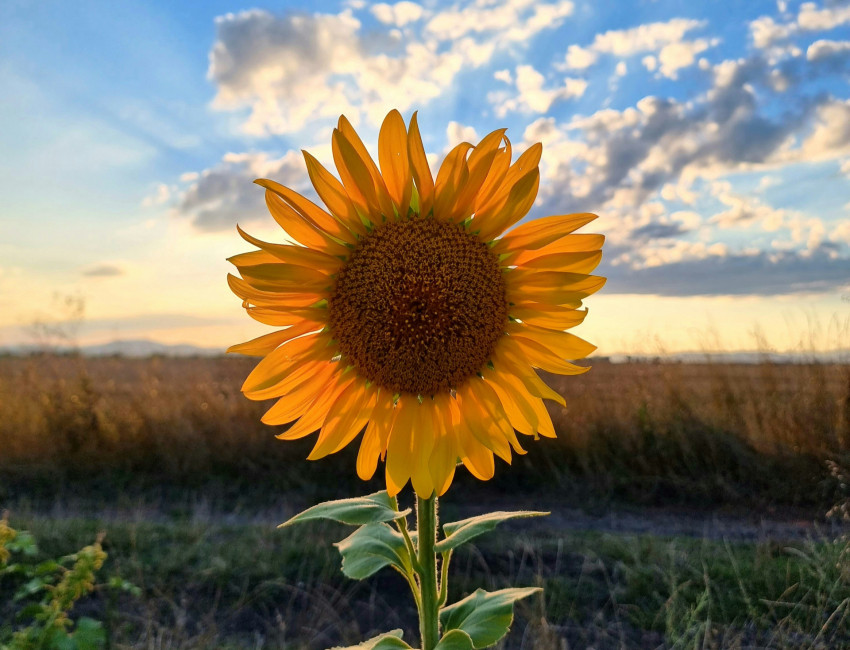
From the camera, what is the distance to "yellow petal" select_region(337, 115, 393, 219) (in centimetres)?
100

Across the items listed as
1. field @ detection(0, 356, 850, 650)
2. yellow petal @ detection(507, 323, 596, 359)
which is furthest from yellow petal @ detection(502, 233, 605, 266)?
field @ detection(0, 356, 850, 650)

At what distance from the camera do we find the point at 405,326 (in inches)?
42.4

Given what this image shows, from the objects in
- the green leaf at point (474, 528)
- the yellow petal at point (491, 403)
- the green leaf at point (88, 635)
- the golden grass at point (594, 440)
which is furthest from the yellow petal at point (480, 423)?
the golden grass at point (594, 440)

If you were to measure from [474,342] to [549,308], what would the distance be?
0.44 ft

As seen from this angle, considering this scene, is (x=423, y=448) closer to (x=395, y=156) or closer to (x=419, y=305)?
(x=419, y=305)

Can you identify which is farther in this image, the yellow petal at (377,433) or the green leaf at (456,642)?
the yellow petal at (377,433)

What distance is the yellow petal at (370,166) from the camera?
1.00m

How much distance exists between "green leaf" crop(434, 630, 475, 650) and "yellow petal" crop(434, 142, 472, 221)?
0.64 m

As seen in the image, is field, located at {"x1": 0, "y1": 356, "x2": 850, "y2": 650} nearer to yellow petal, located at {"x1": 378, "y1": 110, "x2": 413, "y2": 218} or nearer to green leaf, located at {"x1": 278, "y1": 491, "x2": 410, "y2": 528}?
green leaf, located at {"x1": 278, "y1": 491, "x2": 410, "y2": 528}

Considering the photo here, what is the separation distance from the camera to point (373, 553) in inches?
42.6

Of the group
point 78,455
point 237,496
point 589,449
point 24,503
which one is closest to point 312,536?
point 237,496

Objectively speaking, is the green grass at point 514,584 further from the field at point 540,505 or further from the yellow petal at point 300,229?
the yellow petal at point 300,229

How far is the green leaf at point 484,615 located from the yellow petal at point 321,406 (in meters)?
0.39

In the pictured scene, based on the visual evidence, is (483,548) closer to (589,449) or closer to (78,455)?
(589,449)
